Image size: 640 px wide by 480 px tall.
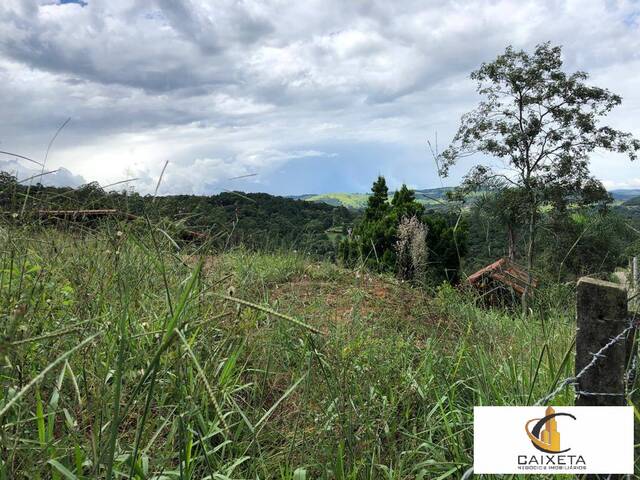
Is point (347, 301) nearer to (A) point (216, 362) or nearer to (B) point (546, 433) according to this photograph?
(A) point (216, 362)

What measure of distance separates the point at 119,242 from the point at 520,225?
24.8m

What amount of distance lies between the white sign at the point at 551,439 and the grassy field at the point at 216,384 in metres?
0.20

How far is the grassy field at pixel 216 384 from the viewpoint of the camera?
1.77m

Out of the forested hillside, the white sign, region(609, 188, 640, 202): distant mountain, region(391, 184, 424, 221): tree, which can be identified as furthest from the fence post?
region(609, 188, 640, 202): distant mountain

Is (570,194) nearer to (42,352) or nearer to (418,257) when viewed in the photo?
(418,257)

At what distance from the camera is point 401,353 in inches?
128

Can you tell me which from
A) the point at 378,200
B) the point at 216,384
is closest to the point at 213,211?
the point at 216,384

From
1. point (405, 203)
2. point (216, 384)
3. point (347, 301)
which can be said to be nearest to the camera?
point (216, 384)

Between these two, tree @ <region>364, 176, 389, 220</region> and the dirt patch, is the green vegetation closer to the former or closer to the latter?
the dirt patch

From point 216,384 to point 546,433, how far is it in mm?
1417

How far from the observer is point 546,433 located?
6.01 feet

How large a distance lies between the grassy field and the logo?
171 millimetres

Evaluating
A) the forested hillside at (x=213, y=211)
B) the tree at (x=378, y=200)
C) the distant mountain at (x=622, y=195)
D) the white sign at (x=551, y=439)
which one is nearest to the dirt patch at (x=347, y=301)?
the forested hillside at (x=213, y=211)

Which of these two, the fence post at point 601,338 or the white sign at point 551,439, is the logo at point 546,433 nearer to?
the white sign at point 551,439
